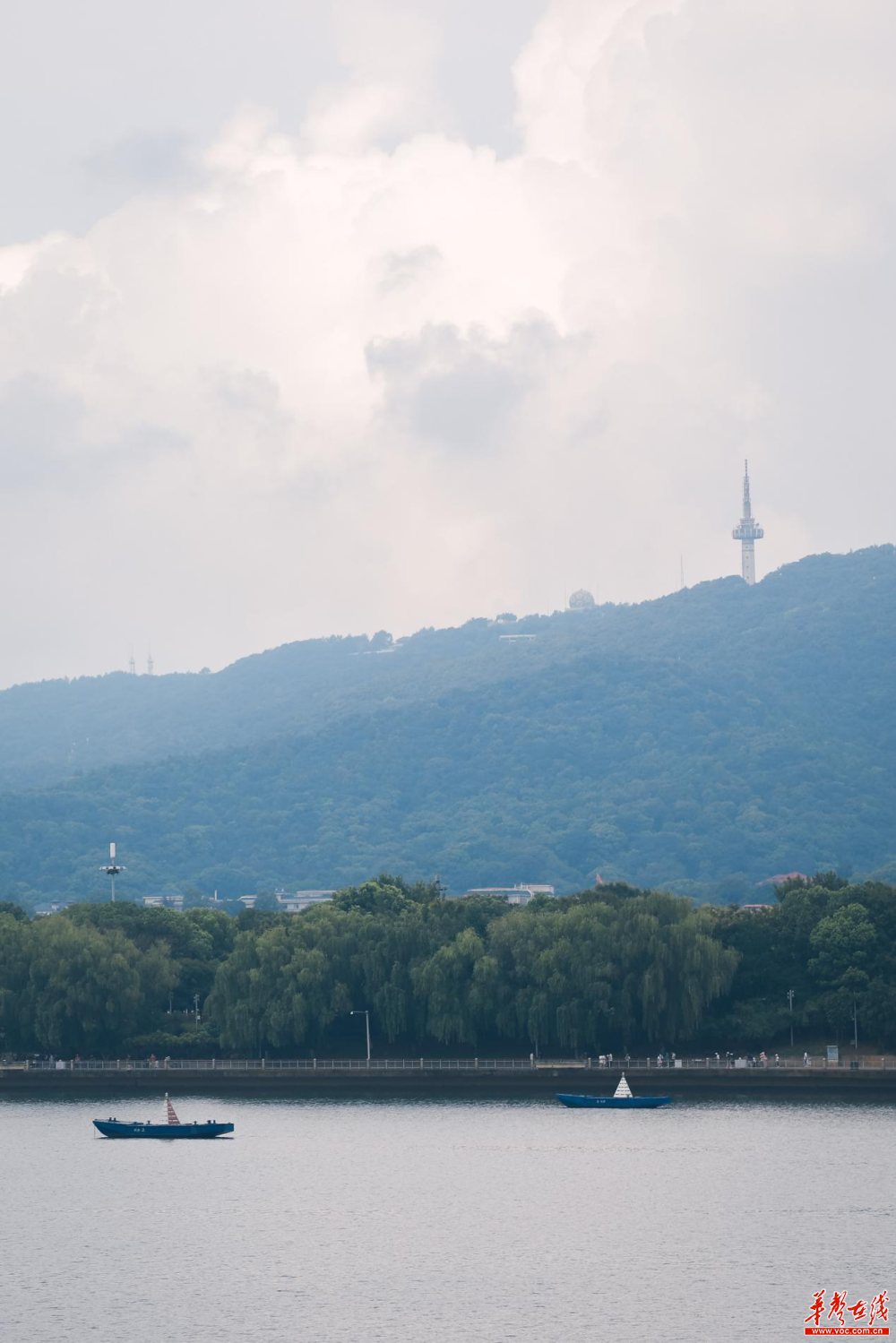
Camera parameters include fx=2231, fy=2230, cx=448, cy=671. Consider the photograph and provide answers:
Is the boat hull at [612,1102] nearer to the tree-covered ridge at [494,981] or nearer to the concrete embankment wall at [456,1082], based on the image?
the concrete embankment wall at [456,1082]

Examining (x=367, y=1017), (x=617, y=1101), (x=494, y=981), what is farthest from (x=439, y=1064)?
(x=617, y=1101)

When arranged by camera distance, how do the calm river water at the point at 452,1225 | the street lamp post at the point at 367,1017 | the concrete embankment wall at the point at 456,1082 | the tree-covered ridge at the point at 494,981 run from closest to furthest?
the calm river water at the point at 452,1225, the concrete embankment wall at the point at 456,1082, the tree-covered ridge at the point at 494,981, the street lamp post at the point at 367,1017

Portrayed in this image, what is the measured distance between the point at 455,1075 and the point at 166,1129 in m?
20.0

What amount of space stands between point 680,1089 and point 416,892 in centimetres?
3644

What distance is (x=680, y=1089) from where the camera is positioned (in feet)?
342

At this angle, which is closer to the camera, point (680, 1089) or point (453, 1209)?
point (453, 1209)

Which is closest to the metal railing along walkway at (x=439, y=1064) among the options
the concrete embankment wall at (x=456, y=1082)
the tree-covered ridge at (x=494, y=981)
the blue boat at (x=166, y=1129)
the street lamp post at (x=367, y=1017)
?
the concrete embankment wall at (x=456, y=1082)

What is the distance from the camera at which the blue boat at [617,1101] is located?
9825 cm

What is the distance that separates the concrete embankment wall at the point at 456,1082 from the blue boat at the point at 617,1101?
4.33 metres

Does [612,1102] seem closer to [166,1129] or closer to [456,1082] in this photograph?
[456,1082]

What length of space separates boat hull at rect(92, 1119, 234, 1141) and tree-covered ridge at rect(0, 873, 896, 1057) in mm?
21058

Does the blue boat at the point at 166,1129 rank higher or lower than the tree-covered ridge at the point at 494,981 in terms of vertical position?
lower

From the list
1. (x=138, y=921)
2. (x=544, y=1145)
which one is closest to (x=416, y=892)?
(x=138, y=921)

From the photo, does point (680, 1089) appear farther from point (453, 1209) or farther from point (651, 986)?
point (453, 1209)
